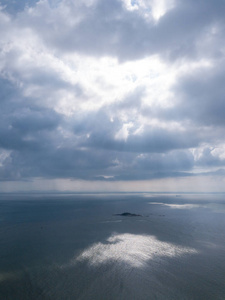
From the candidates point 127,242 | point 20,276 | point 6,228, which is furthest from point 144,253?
point 6,228

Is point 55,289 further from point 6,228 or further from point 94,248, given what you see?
point 6,228

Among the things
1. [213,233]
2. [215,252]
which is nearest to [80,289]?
[215,252]

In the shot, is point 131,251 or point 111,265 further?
point 131,251

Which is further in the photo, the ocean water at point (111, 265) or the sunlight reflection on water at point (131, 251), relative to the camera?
the sunlight reflection on water at point (131, 251)

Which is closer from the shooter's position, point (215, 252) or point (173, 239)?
point (215, 252)

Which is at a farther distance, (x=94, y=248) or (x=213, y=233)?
(x=213, y=233)

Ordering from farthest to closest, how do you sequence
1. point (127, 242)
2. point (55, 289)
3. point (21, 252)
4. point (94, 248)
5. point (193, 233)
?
point (193, 233), point (127, 242), point (94, 248), point (21, 252), point (55, 289)

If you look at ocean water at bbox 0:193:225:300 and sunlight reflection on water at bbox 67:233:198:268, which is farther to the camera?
sunlight reflection on water at bbox 67:233:198:268

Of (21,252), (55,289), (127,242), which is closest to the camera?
(55,289)

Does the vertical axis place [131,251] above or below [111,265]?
below
